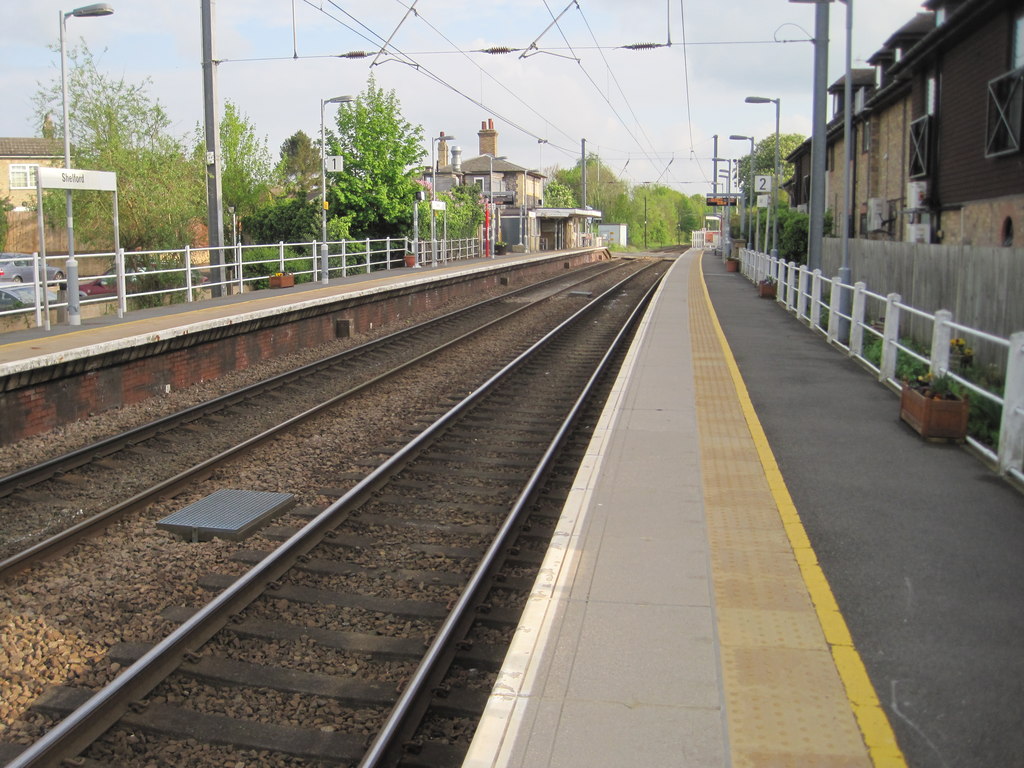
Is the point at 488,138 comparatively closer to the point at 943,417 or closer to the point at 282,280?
the point at 282,280

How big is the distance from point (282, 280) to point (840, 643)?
72.1ft

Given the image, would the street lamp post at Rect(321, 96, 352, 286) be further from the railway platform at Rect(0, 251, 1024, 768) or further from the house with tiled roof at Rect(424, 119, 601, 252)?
the house with tiled roof at Rect(424, 119, 601, 252)

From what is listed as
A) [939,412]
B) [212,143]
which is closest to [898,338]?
[939,412]

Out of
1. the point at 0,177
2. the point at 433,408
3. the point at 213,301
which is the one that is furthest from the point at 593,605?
the point at 0,177

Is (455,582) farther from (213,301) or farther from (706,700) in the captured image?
(213,301)

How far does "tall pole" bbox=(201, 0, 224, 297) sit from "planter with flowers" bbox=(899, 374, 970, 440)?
14.5 m

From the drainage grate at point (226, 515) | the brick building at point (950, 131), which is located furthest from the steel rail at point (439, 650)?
the brick building at point (950, 131)

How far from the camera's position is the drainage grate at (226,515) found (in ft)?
22.9

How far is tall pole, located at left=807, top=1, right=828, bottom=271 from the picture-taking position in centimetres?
1930

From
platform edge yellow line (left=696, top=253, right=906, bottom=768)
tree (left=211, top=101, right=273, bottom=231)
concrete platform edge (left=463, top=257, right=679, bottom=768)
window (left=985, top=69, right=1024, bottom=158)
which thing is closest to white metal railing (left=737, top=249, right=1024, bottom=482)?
platform edge yellow line (left=696, top=253, right=906, bottom=768)

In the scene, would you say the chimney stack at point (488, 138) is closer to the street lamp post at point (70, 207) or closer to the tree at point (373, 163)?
the tree at point (373, 163)

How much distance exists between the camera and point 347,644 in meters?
5.28

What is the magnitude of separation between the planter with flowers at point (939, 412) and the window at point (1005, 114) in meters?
12.1

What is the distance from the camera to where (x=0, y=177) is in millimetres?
62000
